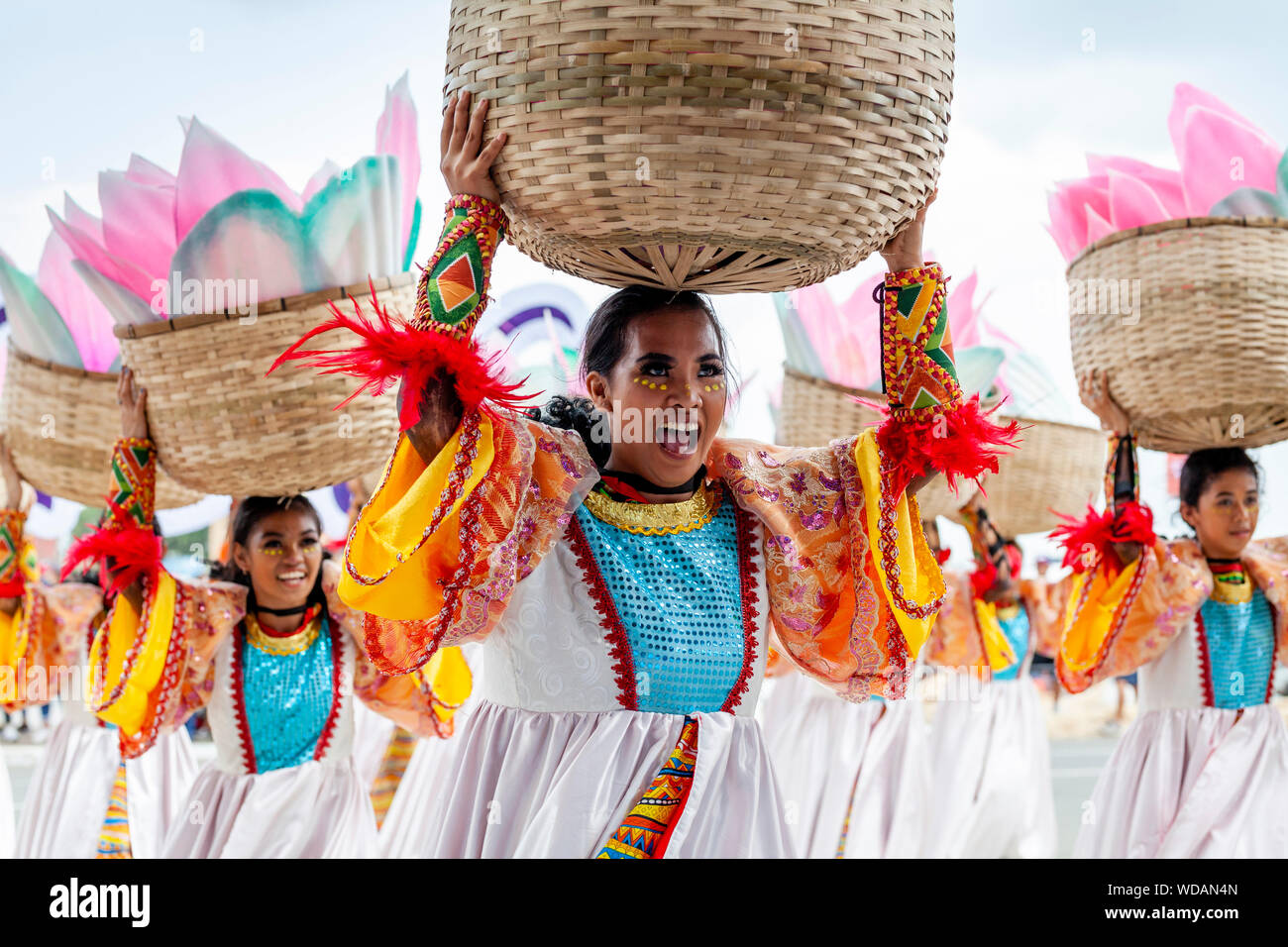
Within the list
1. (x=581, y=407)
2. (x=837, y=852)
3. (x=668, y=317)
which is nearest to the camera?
(x=668, y=317)

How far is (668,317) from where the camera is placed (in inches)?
85.3

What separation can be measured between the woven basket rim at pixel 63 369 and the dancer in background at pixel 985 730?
133 inches

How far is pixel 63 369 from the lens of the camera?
3498 mm

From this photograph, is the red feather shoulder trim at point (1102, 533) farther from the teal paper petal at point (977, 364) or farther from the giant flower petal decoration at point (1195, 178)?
the giant flower petal decoration at point (1195, 178)

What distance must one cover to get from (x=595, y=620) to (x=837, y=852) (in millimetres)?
3226

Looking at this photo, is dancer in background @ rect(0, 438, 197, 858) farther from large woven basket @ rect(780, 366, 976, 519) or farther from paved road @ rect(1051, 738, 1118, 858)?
paved road @ rect(1051, 738, 1118, 858)

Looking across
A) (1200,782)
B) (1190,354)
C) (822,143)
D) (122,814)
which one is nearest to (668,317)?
(822,143)

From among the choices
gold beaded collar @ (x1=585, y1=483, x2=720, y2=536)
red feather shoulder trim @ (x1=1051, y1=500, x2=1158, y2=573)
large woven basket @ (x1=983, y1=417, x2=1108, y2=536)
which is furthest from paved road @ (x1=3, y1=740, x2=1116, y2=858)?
gold beaded collar @ (x1=585, y1=483, x2=720, y2=536)

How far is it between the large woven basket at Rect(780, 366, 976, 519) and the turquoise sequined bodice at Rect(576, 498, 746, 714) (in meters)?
2.05

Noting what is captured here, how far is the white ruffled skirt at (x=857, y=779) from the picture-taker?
502 centimetres

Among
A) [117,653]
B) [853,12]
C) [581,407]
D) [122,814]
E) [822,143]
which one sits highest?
[853,12]

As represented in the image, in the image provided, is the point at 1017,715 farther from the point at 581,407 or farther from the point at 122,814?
the point at 581,407

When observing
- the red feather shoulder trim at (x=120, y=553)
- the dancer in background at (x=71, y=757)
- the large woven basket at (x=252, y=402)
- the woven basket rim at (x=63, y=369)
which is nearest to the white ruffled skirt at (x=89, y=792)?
the dancer in background at (x=71, y=757)

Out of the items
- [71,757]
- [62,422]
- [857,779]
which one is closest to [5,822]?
[71,757]
